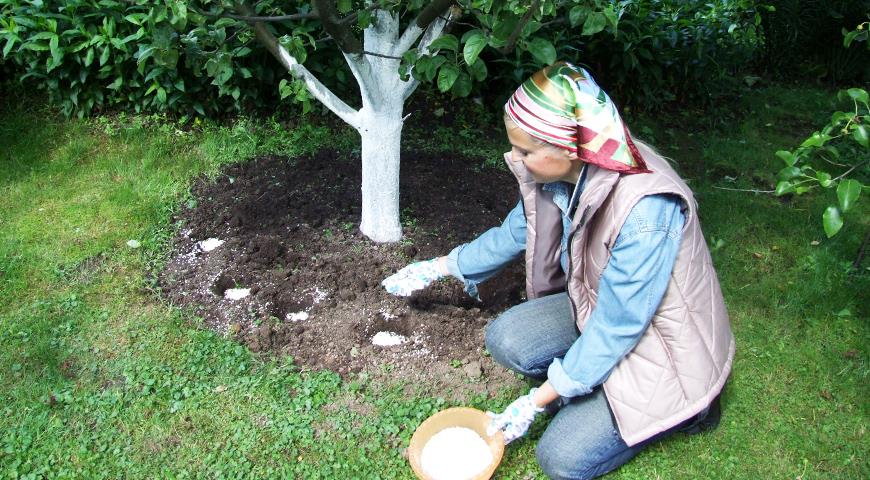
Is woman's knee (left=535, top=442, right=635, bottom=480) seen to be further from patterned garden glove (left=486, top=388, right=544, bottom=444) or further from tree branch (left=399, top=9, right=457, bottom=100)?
tree branch (left=399, top=9, right=457, bottom=100)

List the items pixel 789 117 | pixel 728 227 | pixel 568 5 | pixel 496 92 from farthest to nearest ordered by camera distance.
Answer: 1. pixel 789 117
2. pixel 496 92
3. pixel 728 227
4. pixel 568 5

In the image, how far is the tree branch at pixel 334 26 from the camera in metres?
2.52

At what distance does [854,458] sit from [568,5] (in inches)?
75.1

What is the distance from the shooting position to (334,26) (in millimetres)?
2635

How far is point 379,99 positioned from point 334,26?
45 cm

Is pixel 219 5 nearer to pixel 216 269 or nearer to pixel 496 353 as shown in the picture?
pixel 216 269

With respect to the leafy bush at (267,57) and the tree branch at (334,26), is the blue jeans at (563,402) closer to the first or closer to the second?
the tree branch at (334,26)

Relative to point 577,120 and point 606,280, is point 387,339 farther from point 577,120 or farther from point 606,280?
point 577,120

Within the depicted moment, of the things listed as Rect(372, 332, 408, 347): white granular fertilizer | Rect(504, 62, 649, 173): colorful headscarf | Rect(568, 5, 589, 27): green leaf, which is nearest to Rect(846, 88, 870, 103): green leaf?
Rect(504, 62, 649, 173): colorful headscarf

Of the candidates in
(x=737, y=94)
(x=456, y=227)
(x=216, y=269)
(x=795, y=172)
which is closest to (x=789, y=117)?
(x=737, y=94)

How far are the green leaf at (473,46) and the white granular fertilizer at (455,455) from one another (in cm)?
121

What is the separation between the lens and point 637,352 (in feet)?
7.25

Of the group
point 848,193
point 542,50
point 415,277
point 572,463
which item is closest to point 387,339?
point 415,277

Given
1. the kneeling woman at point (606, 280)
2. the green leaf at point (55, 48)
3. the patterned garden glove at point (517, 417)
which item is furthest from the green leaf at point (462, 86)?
the green leaf at point (55, 48)
